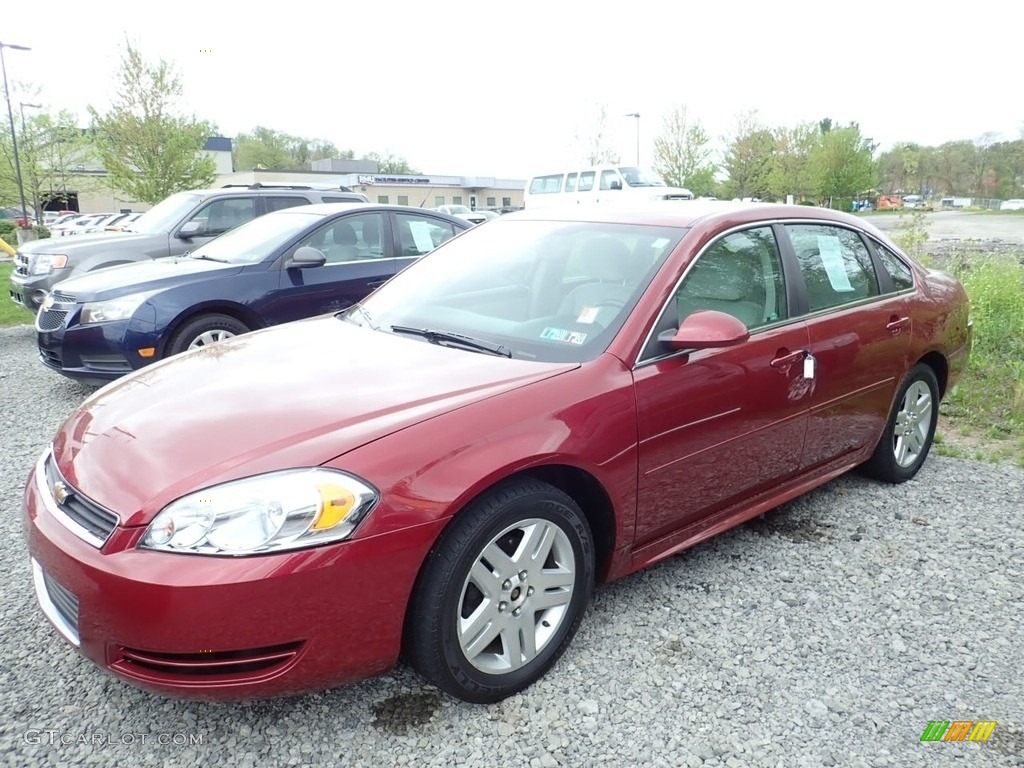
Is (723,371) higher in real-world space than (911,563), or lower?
higher

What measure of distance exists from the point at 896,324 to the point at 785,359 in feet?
3.52

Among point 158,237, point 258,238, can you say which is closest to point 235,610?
point 258,238

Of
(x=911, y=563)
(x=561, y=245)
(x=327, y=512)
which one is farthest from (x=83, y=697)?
(x=911, y=563)

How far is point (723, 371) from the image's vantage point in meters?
3.01

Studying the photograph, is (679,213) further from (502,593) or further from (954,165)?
(954,165)

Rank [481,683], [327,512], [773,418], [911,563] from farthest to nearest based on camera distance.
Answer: [911,563]
[773,418]
[481,683]
[327,512]

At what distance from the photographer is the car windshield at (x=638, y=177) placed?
23047 millimetres


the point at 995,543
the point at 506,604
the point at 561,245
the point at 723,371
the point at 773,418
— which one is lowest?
the point at 995,543

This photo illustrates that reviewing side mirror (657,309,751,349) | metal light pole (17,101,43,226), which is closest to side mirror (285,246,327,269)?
side mirror (657,309,751,349)

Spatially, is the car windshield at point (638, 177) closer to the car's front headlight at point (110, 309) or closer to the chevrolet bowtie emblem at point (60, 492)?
the car's front headlight at point (110, 309)

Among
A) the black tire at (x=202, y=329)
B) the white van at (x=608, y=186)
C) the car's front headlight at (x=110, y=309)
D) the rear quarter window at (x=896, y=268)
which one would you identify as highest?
the white van at (x=608, y=186)

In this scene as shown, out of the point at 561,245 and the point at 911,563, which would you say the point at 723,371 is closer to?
the point at 561,245

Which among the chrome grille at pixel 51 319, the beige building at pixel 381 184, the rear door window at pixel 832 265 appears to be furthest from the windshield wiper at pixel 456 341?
the beige building at pixel 381 184

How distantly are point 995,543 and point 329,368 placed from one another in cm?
323
